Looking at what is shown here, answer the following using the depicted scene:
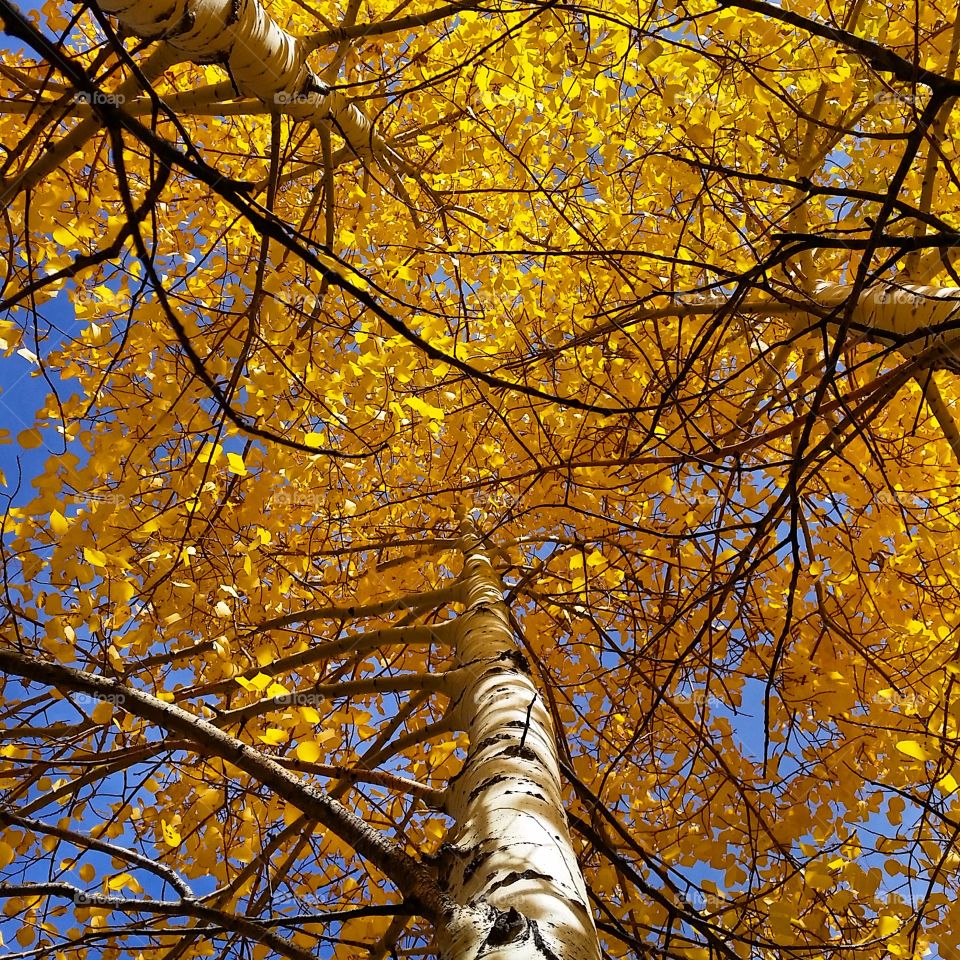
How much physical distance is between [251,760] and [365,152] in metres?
2.40

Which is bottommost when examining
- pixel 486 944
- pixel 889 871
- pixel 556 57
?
pixel 486 944

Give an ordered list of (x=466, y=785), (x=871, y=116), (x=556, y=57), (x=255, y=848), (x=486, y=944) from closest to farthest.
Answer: (x=486, y=944) < (x=466, y=785) < (x=255, y=848) < (x=556, y=57) < (x=871, y=116)

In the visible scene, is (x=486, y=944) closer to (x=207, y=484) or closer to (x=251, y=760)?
(x=251, y=760)

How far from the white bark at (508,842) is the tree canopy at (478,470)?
0.33 feet

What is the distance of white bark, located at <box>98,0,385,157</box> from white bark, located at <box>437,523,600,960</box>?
1.63 meters

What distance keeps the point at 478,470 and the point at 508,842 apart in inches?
104

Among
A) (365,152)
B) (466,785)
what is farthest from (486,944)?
(365,152)

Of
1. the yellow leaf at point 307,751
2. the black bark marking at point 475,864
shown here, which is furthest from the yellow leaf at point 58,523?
the black bark marking at point 475,864

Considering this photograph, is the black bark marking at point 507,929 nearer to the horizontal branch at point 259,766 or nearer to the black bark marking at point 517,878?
the black bark marking at point 517,878

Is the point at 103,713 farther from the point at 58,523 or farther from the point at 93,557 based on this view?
the point at 58,523

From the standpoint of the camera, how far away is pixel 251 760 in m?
1.49

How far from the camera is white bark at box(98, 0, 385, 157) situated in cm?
150

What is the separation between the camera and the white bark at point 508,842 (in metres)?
1.07

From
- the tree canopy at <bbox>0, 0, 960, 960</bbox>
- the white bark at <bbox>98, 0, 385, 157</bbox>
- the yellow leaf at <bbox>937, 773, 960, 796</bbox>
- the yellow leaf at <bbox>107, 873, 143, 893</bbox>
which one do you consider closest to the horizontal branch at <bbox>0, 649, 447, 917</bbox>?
the tree canopy at <bbox>0, 0, 960, 960</bbox>
